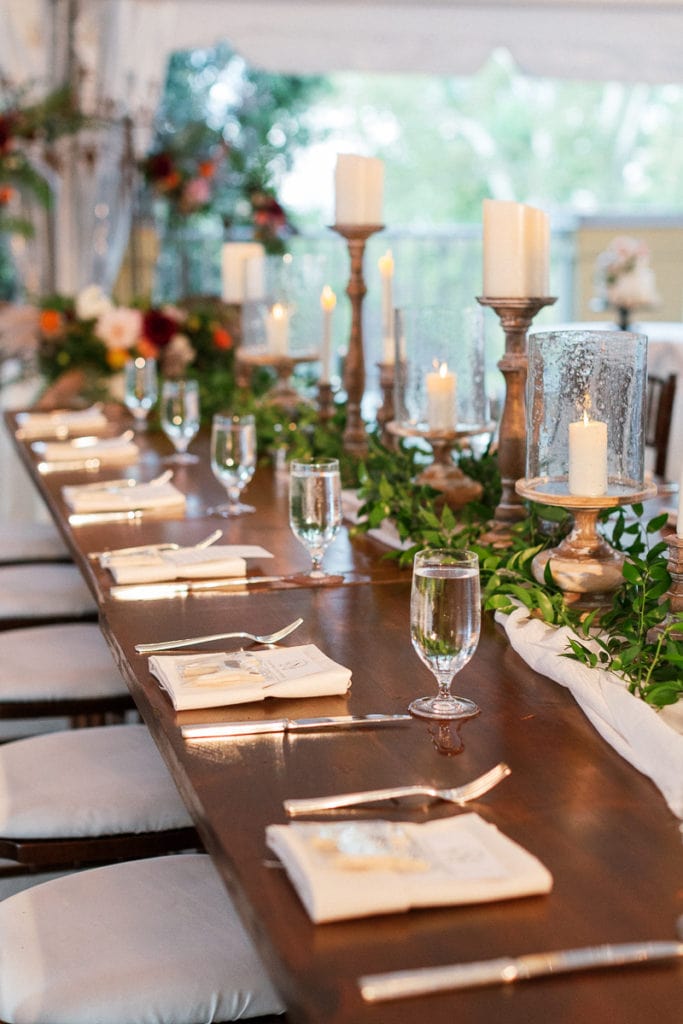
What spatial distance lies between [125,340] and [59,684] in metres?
1.66

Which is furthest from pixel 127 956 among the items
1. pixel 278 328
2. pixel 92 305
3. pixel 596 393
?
pixel 92 305

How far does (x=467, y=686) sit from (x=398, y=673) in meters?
0.08

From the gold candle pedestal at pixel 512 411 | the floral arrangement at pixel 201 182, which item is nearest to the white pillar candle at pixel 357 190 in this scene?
the gold candle pedestal at pixel 512 411

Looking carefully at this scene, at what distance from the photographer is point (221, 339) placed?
13.0 feet

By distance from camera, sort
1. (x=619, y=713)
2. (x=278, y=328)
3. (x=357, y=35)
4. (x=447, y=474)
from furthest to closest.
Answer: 1. (x=357, y=35)
2. (x=278, y=328)
3. (x=447, y=474)
4. (x=619, y=713)

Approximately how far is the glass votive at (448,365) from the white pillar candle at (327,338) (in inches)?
26.2

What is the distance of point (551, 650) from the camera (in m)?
1.44

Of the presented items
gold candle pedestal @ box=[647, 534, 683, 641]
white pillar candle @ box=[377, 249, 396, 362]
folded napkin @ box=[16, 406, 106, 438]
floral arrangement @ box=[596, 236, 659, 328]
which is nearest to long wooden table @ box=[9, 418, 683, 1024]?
gold candle pedestal @ box=[647, 534, 683, 641]

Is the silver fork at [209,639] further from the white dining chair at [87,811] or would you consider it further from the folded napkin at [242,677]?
the white dining chair at [87,811]

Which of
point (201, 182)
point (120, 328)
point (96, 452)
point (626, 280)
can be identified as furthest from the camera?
point (626, 280)

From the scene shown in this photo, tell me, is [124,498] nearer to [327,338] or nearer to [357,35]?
[327,338]

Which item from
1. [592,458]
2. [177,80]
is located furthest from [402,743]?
[177,80]

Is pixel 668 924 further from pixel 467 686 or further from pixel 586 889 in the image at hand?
pixel 467 686

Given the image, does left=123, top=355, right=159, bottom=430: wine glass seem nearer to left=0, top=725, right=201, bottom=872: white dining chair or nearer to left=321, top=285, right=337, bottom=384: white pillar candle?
left=321, top=285, right=337, bottom=384: white pillar candle
